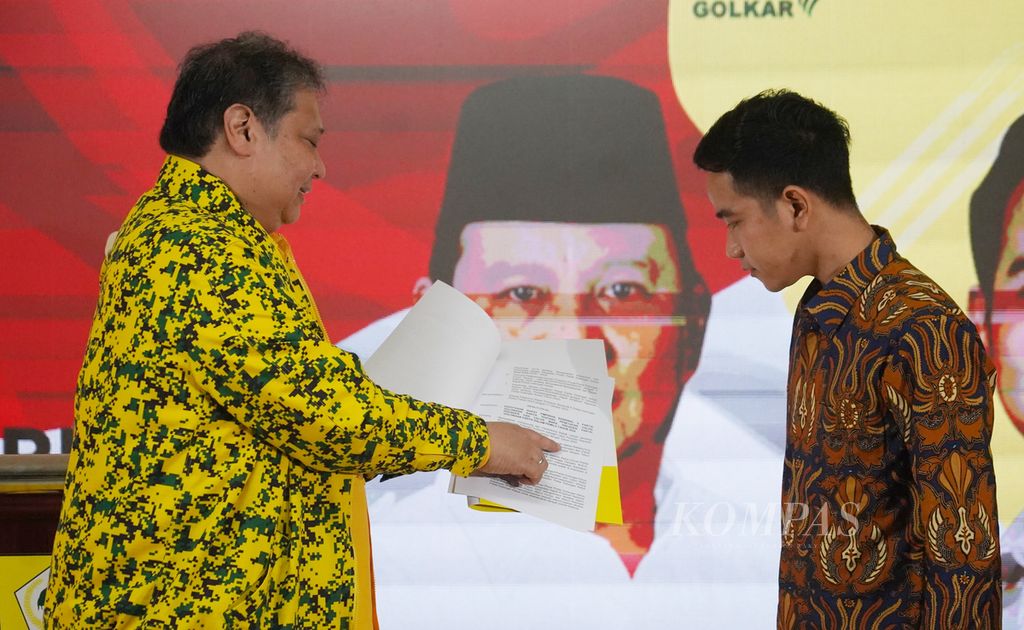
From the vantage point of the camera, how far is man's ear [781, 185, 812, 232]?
1316mm

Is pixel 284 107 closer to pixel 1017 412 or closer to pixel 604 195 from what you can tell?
pixel 604 195

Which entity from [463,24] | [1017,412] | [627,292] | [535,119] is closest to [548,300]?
[627,292]

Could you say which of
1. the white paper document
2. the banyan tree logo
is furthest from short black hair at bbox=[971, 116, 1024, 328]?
the white paper document

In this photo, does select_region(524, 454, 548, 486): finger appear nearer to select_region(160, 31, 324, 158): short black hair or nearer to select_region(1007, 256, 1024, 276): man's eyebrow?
select_region(160, 31, 324, 158): short black hair

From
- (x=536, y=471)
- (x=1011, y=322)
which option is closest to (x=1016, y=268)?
(x=1011, y=322)

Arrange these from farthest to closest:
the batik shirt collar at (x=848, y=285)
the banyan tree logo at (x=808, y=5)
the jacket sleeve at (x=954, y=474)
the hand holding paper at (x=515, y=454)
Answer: the banyan tree logo at (x=808, y=5) → the hand holding paper at (x=515, y=454) → the batik shirt collar at (x=848, y=285) → the jacket sleeve at (x=954, y=474)

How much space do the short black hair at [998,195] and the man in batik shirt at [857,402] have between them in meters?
1.45

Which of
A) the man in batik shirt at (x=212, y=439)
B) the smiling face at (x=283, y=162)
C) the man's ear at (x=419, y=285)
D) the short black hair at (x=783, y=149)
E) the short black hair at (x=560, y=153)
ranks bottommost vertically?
the man in batik shirt at (x=212, y=439)

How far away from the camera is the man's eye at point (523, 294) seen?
263cm

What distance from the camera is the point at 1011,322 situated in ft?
8.52

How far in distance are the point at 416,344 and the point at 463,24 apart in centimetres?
142

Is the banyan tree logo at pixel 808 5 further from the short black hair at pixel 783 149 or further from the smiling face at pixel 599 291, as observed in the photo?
the short black hair at pixel 783 149

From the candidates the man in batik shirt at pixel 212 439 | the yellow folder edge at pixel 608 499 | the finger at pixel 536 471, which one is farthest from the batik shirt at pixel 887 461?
the man in batik shirt at pixel 212 439

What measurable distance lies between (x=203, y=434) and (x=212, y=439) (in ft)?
0.04
